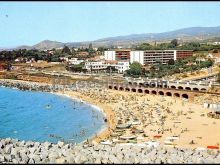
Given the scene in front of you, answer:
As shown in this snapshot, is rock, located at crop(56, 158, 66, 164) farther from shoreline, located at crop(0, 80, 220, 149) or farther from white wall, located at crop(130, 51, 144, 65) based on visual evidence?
white wall, located at crop(130, 51, 144, 65)

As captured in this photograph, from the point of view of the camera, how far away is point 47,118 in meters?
61.1

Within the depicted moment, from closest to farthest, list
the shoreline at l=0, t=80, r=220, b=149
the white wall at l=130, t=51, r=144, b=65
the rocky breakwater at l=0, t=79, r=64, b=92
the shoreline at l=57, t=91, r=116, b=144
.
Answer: the shoreline at l=0, t=80, r=220, b=149
the shoreline at l=57, t=91, r=116, b=144
the rocky breakwater at l=0, t=79, r=64, b=92
the white wall at l=130, t=51, r=144, b=65

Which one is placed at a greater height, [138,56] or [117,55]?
[138,56]

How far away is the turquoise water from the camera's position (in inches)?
1884

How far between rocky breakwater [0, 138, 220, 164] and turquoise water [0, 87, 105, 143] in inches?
609

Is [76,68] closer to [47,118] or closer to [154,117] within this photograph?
[47,118]

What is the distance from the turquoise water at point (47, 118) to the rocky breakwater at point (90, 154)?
15467 mm

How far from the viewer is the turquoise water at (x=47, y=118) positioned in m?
47.8

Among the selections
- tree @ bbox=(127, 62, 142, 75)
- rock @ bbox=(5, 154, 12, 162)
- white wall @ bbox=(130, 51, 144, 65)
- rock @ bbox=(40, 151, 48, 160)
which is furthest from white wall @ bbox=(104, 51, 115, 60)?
rock @ bbox=(5, 154, 12, 162)

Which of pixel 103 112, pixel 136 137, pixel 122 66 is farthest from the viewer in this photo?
pixel 122 66

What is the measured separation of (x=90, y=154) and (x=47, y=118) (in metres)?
36.2

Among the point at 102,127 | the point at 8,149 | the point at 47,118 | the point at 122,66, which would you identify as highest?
the point at 8,149

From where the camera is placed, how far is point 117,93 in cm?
7894

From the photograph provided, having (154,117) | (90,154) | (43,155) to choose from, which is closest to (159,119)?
(154,117)
